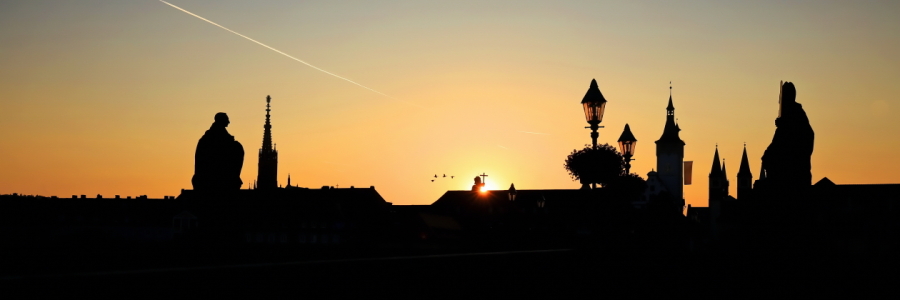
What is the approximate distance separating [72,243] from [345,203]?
114 meters

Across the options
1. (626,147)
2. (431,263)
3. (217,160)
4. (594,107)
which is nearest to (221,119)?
(217,160)

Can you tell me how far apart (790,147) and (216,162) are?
9349mm

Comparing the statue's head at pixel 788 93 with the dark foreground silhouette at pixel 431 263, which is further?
the statue's head at pixel 788 93

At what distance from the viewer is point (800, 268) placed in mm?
14758

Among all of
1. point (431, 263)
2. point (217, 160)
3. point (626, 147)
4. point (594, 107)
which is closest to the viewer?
point (431, 263)

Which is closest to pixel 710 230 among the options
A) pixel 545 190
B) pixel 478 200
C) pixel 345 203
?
pixel 545 190

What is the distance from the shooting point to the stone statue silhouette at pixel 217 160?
Result: 16406 millimetres

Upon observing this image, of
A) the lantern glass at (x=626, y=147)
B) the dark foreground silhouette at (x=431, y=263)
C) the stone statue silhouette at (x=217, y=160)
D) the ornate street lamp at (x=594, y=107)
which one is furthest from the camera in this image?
the lantern glass at (x=626, y=147)

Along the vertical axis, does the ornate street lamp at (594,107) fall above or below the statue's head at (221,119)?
above

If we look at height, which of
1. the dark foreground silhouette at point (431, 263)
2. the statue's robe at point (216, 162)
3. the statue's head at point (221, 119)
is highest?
the statue's head at point (221, 119)

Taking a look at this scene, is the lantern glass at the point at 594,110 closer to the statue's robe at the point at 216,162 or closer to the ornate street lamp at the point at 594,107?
the ornate street lamp at the point at 594,107

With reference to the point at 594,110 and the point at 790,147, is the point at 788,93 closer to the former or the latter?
the point at 790,147

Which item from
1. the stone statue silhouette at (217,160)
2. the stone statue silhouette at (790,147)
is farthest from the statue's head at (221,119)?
the stone statue silhouette at (790,147)

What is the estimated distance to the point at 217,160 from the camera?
645 inches
